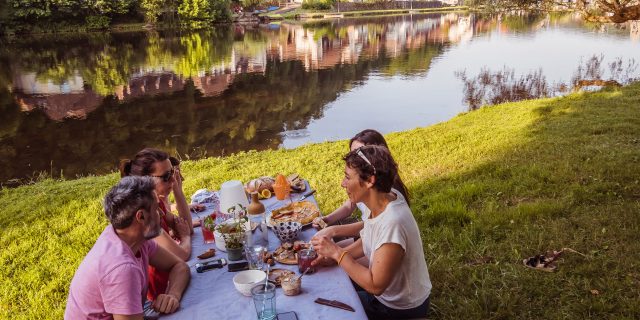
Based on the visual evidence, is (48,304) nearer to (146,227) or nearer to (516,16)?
(146,227)

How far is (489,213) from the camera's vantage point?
18.9 feet

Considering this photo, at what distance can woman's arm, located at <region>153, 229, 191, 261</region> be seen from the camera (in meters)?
3.09

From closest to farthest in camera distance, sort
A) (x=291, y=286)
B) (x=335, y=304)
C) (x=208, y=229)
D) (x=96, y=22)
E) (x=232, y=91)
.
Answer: (x=335, y=304)
(x=291, y=286)
(x=208, y=229)
(x=232, y=91)
(x=96, y=22)

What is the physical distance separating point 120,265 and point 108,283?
0.11 metres

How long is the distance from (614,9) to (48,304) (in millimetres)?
10328

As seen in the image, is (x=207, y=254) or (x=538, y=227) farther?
(x=538, y=227)

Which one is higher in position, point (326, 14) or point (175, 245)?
point (326, 14)

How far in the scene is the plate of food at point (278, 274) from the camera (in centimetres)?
280

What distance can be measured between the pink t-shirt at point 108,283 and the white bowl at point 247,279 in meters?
0.56

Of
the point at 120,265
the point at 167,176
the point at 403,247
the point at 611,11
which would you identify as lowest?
the point at 403,247

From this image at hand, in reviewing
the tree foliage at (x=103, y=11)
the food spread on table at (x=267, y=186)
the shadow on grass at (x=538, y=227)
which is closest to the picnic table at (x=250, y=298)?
the food spread on table at (x=267, y=186)

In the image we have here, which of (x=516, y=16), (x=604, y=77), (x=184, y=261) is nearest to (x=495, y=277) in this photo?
(x=184, y=261)

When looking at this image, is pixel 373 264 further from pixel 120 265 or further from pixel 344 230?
pixel 120 265

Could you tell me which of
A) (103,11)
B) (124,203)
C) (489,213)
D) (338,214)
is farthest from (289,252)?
(103,11)
